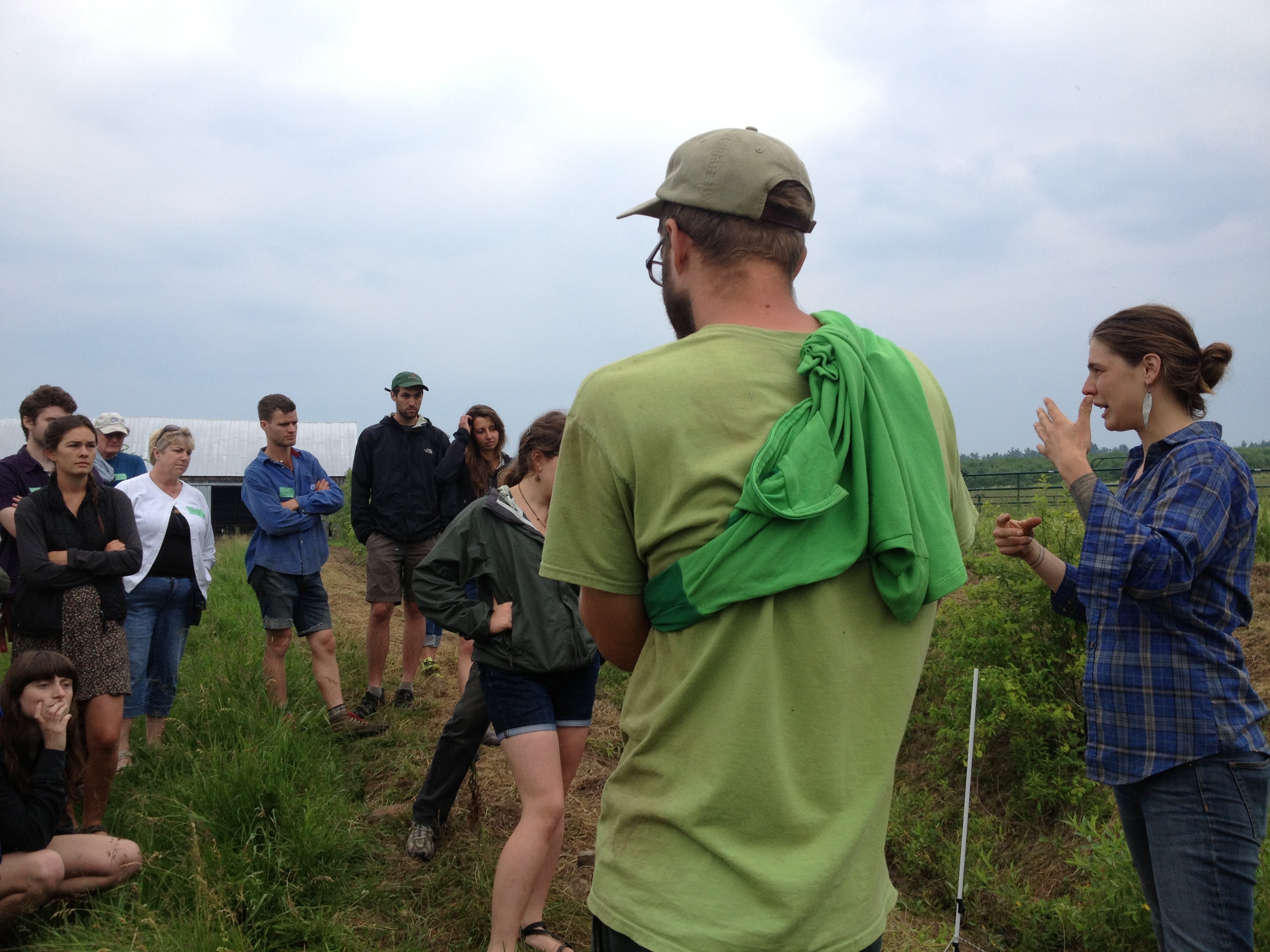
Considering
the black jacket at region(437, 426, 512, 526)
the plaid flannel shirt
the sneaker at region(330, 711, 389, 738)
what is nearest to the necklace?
the plaid flannel shirt

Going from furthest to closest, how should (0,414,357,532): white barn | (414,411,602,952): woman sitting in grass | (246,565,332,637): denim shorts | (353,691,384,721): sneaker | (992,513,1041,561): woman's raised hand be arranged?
(0,414,357,532): white barn
(353,691,384,721): sneaker
(246,565,332,637): denim shorts
(414,411,602,952): woman sitting in grass
(992,513,1041,561): woman's raised hand

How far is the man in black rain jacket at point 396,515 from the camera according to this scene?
6.98 metres

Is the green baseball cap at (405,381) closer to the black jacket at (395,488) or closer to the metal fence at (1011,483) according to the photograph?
the black jacket at (395,488)

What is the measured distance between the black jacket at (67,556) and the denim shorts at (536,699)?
2.33m

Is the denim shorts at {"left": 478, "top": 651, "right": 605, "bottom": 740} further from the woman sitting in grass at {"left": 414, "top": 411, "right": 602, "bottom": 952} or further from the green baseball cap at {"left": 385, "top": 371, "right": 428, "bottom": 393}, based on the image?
the green baseball cap at {"left": 385, "top": 371, "right": 428, "bottom": 393}

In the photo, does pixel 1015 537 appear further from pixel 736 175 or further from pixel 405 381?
pixel 405 381

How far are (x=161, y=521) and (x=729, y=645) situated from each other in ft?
16.4

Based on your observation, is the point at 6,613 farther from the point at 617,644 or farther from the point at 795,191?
the point at 795,191

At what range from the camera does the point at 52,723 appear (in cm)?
412

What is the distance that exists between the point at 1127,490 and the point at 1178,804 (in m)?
0.83

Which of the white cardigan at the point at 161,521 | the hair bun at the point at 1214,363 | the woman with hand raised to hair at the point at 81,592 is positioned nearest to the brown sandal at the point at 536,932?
the woman with hand raised to hair at the point at 81,592

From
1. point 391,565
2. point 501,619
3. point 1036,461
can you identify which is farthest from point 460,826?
point 1036,461

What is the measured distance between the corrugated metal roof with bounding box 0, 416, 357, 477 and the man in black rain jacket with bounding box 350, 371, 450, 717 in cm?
2378

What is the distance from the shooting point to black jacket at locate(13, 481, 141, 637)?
4.68 m
